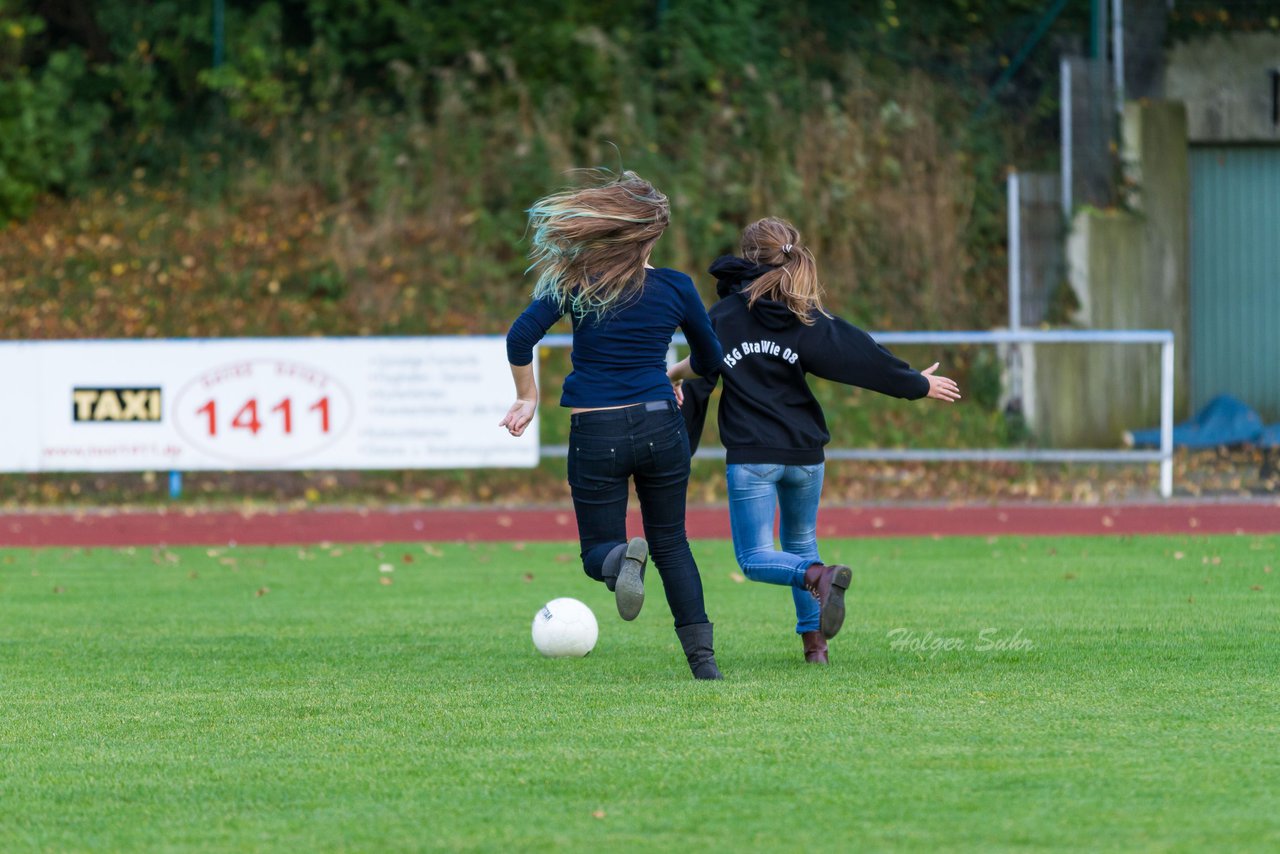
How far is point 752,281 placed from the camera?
292 inches

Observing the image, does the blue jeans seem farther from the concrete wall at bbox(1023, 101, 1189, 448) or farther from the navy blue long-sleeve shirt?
the concrete wall at bbox(1023, 101, 1189, 448)

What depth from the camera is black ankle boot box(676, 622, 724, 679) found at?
701 centimetres

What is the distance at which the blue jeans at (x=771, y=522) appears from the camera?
728 centimetres

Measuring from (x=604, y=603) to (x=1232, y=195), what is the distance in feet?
51.5

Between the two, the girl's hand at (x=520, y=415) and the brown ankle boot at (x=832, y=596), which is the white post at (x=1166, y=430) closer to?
the brown ankle boot at (x=832, y=596)

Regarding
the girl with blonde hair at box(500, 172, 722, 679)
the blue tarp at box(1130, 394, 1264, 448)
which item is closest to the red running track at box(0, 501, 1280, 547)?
the blue tarp at box(1130, 394, 1264, 448)

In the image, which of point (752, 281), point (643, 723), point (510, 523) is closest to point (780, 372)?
point (752, 281)

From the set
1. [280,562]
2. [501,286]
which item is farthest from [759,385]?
[501,286]

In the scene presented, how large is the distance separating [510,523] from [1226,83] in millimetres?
11967

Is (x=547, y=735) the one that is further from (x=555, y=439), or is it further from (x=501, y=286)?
(x=501, y=286)

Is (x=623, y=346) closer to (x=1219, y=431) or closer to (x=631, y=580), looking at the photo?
(x=631, y=580)

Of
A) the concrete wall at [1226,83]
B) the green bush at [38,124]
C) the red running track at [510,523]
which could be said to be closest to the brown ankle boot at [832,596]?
the red running track at [510,523]

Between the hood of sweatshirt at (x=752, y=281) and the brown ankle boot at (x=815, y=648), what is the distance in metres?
1.24

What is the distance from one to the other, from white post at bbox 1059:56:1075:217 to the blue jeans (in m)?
15.1
